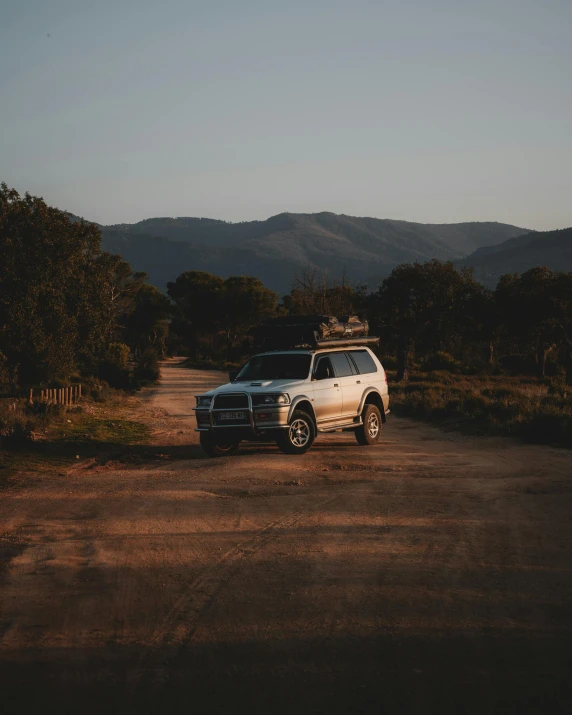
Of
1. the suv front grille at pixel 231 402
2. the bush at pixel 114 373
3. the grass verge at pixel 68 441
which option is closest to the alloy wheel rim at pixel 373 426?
the suv front grille at pixel 231 402

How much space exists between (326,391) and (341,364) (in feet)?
3.28

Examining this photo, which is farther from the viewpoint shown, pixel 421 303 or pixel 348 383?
pixel 421 303

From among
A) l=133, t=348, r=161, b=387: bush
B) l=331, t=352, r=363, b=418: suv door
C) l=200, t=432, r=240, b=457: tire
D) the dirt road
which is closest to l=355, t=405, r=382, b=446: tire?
l=331, t=352, r=363, b=418: suv door

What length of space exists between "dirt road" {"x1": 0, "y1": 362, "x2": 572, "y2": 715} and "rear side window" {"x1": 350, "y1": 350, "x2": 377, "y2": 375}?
15.0 ft

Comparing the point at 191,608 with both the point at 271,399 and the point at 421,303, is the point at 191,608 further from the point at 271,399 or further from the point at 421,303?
the point at 421,303

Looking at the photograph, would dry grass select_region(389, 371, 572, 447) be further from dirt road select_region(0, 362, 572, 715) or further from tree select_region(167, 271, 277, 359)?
tree select_region(167, 271, 277, 359)

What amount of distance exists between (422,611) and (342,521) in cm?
340

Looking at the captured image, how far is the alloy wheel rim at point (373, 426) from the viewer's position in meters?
17.0

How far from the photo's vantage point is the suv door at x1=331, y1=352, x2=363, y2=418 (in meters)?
16.4

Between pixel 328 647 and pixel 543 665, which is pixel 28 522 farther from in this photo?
pixel 543 665

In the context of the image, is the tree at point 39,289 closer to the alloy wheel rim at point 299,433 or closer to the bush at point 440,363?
the alloy wheel rim at point 299,433

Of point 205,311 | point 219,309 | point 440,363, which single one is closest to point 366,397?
point 440,363

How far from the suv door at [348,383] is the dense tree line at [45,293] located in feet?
38.3

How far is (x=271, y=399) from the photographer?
48.4 feet
